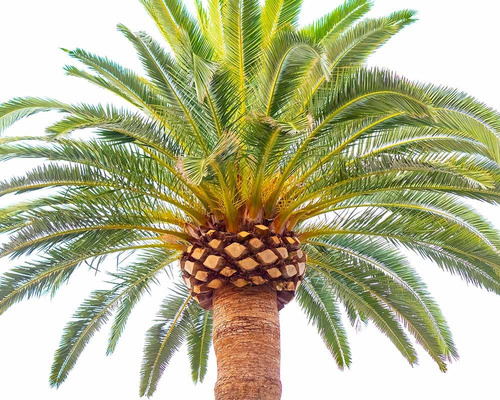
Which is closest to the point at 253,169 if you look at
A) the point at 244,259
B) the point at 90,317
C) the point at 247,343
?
the point at 244,259

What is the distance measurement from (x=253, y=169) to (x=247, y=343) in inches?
73.5

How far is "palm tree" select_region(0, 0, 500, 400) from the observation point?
7555 millimetres

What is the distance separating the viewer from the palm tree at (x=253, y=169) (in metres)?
7.55

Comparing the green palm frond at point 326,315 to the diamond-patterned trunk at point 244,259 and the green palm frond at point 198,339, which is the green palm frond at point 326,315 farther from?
the diamond-patterned trunk at point 244,259

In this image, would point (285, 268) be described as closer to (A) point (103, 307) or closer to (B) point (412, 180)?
(B) point (412, 180)

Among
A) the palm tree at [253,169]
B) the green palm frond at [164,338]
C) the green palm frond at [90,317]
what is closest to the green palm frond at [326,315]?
the palm tree at [253,169]

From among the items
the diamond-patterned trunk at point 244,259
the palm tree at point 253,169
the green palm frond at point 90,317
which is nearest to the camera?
the palm tree at point 253,169

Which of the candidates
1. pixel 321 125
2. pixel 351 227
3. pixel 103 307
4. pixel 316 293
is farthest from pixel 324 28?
pixel 103 307

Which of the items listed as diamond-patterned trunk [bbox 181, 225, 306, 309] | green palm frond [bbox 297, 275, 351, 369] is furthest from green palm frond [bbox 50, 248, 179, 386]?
green palm frond [bbox 297, 275, 351, 369]

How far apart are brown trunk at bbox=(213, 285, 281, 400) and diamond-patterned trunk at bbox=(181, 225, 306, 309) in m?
0.15

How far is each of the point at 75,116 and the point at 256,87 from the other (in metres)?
2.01

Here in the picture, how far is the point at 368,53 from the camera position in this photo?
8.21 m

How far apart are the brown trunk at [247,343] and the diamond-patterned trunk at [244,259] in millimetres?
147

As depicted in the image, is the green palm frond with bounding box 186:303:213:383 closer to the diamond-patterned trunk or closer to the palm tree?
the palm tree
